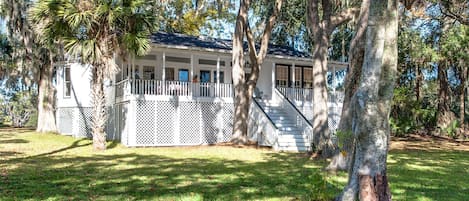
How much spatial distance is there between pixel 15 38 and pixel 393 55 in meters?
23.1

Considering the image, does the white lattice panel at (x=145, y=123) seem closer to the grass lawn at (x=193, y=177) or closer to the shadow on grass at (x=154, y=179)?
the grass lawn at (x=193, y=177)

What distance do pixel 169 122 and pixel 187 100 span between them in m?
1.21

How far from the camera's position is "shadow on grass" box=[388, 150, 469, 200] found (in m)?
7.00

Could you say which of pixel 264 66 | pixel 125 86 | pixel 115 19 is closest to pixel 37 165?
pixel 115 19

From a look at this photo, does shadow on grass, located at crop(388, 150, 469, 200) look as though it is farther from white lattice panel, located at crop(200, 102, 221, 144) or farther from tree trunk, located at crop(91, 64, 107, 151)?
tree trunk, located at crop(91, 64, 107, 151)

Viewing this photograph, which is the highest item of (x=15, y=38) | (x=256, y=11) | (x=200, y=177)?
(x=256, y=11)

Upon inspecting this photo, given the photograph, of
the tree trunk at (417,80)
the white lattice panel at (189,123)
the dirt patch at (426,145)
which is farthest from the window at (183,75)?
the tree trunk at (417,80)

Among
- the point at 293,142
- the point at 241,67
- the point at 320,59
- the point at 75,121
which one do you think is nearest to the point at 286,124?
the point at 293,142

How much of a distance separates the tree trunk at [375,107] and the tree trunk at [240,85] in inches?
483

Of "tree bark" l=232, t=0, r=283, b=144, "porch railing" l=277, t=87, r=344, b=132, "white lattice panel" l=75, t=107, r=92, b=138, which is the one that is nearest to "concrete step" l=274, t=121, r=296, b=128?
"tree bark" l=232, t=0, r=283, b=144

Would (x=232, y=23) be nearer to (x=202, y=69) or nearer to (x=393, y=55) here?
(x=202, y=69)

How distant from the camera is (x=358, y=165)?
5.31 m

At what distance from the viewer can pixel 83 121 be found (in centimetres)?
2202

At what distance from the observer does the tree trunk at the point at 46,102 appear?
80.7ft
